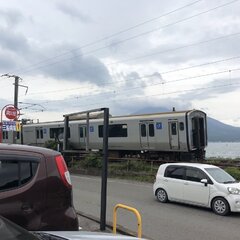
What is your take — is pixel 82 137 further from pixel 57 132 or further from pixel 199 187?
pixel 199 187

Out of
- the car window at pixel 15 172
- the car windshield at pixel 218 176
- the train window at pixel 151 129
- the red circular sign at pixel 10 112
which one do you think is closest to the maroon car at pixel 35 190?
the car window at pixel 15 172

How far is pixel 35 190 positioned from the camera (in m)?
4.88

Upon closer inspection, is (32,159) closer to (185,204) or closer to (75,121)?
(185,204)

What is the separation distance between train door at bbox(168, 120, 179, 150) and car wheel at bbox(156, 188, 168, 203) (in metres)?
12.0

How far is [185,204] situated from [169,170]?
1.29 meters

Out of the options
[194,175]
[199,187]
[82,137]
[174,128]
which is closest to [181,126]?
[174,128]

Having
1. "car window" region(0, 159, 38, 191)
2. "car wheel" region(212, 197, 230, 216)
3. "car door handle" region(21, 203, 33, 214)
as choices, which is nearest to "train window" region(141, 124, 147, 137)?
"car wheel" region(212, 197, 230, 216)

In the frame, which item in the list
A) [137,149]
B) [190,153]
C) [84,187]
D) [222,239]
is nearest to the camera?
[222,239]

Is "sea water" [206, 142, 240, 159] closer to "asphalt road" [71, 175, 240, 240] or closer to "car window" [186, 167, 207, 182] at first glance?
"asphalt road" [71, 175, 240, 240]

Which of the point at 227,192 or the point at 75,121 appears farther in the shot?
the point at 75,121

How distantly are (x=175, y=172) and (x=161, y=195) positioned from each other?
37.5 inches

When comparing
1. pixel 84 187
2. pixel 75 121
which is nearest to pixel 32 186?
pixel 84 187

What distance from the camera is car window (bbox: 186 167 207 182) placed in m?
13.8

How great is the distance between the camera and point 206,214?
12781mm
